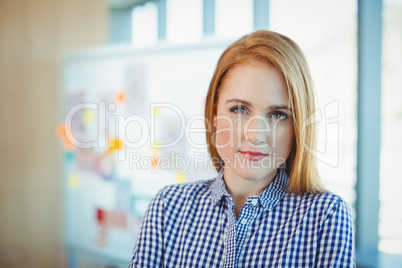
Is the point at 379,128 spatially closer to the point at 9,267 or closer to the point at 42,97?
the point at 42,97

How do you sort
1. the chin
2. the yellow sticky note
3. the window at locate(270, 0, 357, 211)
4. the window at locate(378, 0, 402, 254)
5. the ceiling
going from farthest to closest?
the ceiling < the yellow sticky note < the window at locate(270, 0, 357, 211) < the window at locate(378, 0, 402, 254) < the chin

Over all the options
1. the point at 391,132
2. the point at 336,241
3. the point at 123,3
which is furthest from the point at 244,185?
the point at 123,3

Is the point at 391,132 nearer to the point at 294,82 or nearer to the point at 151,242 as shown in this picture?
the point at 294,82

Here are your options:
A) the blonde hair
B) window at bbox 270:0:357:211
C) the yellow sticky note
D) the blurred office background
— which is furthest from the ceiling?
the blonde hair

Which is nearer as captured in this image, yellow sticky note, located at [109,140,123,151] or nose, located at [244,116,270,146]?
nose, located at [244,116,270,146]

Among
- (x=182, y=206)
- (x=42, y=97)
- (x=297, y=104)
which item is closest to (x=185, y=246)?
(x=182, y=206)

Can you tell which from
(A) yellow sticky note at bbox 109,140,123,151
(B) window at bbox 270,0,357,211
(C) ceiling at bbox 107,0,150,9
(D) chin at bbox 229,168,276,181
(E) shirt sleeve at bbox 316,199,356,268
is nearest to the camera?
(E) shirt sleeve at bbox 316,199,356,268

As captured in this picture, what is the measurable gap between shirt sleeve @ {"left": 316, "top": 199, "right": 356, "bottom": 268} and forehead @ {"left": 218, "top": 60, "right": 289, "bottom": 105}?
0.29 m

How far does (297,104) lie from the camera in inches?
37.0

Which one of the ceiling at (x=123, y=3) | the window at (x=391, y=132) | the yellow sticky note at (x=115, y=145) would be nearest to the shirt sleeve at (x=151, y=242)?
the yellow sticky note at (x=115, y=145)

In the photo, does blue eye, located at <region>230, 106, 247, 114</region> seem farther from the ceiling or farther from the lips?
the ceiling

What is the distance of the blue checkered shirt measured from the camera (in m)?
0.90

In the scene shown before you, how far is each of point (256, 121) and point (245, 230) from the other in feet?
0.91

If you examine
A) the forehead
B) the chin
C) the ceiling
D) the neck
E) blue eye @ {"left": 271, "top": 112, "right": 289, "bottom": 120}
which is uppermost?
the ceiling
